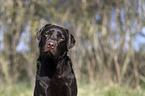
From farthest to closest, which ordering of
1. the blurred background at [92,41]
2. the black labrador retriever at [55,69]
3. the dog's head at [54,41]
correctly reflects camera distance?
the blurred background at [92,41] → the black labrador retriever at [55,69] → the dog's head at [54,41]

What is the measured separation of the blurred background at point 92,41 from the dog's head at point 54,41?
2.67 m

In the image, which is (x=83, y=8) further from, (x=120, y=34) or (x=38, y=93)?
(x=38, y=93)

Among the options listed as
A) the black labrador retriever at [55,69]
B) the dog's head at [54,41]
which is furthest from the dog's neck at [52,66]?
the dog's head at [54,41]

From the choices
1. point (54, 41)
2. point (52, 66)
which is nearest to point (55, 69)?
point (52, 66)

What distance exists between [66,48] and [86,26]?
4.88 m

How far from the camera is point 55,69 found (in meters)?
3.05

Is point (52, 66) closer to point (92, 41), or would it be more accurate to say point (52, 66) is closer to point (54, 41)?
point (54, 41)

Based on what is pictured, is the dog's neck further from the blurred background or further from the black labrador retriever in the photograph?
the blurred background

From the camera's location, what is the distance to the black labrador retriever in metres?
2.93

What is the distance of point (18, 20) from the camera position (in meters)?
8.20

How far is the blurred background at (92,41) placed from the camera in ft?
21.1

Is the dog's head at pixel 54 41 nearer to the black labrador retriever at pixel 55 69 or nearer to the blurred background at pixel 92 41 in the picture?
the black labrador retriever at pixel 55 69

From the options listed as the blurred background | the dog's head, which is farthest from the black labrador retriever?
the blurred background

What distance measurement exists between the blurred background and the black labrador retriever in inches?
101
